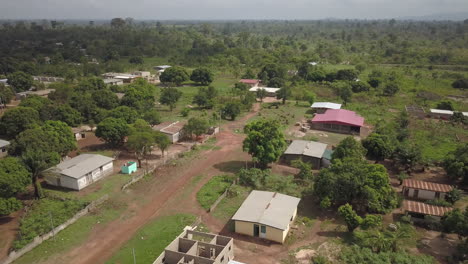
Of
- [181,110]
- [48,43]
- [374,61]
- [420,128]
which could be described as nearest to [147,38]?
[48,43]

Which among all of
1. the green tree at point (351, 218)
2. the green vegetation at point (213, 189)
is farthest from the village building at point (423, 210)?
the green vegetation at point (213, 189)

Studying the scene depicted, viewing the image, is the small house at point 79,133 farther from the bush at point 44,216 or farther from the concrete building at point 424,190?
the concrete building at point 424,190

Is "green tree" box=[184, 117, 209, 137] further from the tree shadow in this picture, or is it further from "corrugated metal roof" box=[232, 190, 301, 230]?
"corrugated metal roof" box=[232, 190, 301, 230]

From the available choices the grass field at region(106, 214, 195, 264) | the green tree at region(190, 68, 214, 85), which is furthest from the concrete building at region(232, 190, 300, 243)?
the green tree at region(190, 68, 214, 85)

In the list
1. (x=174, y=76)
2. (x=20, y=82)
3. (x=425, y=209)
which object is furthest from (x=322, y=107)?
(x=20, y=82)

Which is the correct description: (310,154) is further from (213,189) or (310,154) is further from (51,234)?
(51,234)

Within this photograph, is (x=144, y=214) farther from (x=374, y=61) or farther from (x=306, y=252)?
(x=374, y=61)
